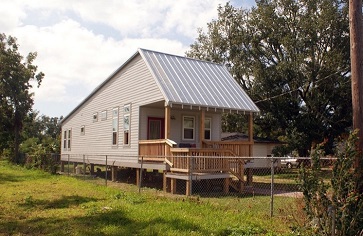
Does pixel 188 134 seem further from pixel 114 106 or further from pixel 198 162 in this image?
pixel 198 162

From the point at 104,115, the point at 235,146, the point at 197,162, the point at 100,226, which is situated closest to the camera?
the point at 100,226

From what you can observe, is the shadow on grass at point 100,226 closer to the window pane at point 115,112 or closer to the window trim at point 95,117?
the window pane at point 115,112

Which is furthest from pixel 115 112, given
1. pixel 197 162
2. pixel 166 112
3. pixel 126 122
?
pixel 197 162

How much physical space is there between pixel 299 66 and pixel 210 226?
24.6m

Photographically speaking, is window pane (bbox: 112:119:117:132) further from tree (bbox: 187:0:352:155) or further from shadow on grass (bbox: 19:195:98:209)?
tree (bbox: 187:0:352:155)

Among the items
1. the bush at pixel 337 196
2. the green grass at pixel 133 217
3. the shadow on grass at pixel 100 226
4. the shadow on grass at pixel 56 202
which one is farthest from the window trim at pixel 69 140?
the bush at pixel 337 196

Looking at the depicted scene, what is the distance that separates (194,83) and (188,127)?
9.10 ft

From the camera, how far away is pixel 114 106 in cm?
2173

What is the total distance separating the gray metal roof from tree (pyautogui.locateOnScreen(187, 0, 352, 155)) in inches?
461

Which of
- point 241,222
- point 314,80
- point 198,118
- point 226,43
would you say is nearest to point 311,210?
point 241,222

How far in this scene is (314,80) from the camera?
29.6 m

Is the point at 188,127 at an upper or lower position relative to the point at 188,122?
lower

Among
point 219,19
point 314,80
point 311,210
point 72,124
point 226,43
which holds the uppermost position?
point 219,19

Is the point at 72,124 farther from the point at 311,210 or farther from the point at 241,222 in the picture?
the point at 311,210
